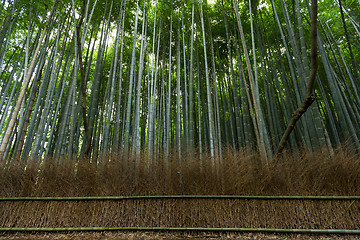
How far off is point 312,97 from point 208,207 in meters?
1.49

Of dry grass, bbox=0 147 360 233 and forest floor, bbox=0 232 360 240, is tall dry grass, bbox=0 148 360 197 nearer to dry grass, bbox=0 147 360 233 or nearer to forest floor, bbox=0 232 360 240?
dry grass, bbox=0 147 360 233

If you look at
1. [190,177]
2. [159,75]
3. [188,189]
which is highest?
[159,75]

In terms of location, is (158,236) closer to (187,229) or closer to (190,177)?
(187,229)

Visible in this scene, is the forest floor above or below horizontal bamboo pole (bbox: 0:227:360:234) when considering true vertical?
below

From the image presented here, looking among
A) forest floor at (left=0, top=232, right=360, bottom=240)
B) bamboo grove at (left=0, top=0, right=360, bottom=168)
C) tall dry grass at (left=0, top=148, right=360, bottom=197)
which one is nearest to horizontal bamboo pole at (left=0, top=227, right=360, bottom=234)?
forest floor at (left=0, top=232, right=360, bottom=240)

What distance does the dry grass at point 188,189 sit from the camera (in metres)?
1.89

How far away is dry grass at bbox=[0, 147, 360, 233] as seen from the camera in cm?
189

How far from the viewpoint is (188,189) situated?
7.13 feet

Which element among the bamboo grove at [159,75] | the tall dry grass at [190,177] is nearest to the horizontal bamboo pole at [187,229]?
the tall dry grass at [190,177]

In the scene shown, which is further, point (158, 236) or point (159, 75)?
point (159, 75)

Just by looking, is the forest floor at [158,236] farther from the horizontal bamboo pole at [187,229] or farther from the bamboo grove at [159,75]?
the bamboo grove at [159,75]

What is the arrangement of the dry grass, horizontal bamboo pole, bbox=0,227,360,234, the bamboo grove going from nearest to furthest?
horizontal bamboo pole, bbox=0,227,360,234, the dry grass, the bamboo grove

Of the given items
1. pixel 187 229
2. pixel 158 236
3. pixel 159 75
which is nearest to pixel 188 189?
pixel 187 229

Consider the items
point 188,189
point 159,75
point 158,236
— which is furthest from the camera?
point 159,75
